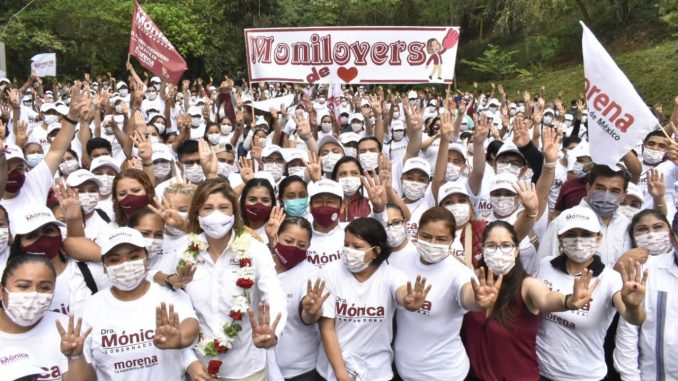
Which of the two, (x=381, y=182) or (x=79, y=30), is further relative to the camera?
(x=79, y=30)

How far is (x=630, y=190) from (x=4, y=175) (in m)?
5.25

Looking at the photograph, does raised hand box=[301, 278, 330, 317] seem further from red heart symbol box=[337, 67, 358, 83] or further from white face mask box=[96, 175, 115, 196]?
red heart symbol box=[337, 67, 358, 83]

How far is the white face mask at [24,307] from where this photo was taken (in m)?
3.07

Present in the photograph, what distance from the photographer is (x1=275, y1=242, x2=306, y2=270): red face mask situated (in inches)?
157

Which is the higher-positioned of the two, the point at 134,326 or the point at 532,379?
the point at 134,326

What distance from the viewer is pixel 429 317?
3725mm

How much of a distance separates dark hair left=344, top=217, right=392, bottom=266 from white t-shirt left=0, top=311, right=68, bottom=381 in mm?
1797

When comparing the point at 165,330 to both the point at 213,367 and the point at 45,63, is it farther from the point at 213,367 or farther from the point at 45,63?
the point at 45,63

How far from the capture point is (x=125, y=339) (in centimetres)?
320

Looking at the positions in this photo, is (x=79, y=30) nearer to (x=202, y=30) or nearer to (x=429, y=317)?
(x=202, y=30)

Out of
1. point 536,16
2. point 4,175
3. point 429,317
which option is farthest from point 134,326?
point 536,16

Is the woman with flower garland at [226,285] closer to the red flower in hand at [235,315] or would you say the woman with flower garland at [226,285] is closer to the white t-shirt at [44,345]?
the red flower in hand at [235,315]

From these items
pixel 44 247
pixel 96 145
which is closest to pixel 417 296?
pixel 44 247

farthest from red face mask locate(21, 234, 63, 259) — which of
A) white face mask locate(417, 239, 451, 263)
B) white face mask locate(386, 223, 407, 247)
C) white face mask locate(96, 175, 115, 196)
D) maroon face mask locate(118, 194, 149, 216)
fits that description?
white face mask locate(417, 239, 451, 263)
